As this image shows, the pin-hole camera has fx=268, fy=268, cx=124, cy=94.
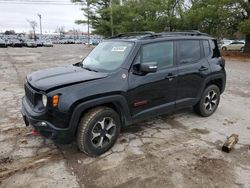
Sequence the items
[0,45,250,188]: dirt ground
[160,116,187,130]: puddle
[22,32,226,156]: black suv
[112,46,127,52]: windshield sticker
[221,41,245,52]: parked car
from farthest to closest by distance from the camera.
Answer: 1. [221,41,245,52]: parked car
2. [160,116,187,130]: puddle
3. [112,46,127,52]: windshield sticker
4. [22,32,226,156]: black suv
5. [0,45,250,188]: dirt ground

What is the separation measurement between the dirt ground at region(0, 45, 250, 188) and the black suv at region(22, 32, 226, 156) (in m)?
0.37

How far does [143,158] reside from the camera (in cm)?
402

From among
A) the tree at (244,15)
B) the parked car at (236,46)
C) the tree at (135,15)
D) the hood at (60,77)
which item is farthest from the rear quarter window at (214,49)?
the parked car at (236,46)

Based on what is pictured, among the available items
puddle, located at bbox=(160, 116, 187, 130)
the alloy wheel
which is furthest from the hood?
the alloy wheel

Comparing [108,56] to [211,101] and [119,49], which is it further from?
[211,101]

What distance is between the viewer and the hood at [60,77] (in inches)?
149

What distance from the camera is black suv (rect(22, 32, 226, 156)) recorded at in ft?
12.1

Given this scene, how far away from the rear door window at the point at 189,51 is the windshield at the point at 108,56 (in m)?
1.16

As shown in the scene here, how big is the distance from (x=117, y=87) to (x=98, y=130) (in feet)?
2.32

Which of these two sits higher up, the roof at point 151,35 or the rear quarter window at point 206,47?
the roof at point 151,35

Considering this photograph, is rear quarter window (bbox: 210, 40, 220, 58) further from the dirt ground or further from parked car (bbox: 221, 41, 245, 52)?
parked car (bbox: 221, 41, 245, 52)

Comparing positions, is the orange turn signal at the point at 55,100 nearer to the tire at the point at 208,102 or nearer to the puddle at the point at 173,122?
the puddle at the point at 173,122

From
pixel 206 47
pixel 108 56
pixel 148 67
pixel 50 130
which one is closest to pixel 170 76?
pixel 148 67

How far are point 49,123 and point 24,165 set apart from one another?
2.36 ft
